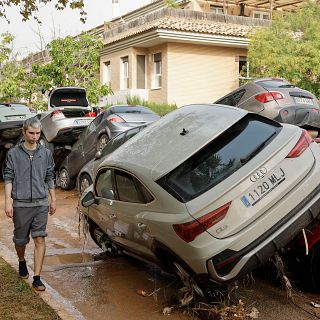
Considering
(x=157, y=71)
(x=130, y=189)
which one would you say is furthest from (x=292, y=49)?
(x=130, y=189)

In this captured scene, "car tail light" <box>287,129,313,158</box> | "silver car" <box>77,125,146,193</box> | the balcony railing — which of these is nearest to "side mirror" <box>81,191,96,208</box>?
"car tail light" <box>287,129,313,158</box>

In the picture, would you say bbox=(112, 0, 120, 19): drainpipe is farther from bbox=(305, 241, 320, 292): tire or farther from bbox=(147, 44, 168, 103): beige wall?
bbox=(305, 241, 320, 292): tire

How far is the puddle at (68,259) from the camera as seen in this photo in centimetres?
684

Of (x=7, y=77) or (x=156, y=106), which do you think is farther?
(x=7, y=77)

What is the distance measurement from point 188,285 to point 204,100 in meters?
21.3

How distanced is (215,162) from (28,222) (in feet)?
6.81

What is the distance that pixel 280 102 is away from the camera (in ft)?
32.0

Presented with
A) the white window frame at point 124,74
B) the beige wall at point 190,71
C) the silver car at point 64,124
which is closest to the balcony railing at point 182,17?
the beige wall at point 190,71

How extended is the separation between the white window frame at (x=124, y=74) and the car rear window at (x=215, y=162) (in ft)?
74.5

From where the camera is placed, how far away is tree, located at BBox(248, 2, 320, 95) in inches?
840

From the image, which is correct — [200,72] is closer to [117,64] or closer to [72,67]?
[117,64]

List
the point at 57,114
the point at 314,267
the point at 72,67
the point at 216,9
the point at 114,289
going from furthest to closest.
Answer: the point at 216,9, the point at 72,67, the point at 57,114, the point at 114,289, the point at 314,267

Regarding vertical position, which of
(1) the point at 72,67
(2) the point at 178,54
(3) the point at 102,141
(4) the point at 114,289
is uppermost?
(2) the point at 178,54

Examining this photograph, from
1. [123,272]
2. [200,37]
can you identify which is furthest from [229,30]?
[123,272]
